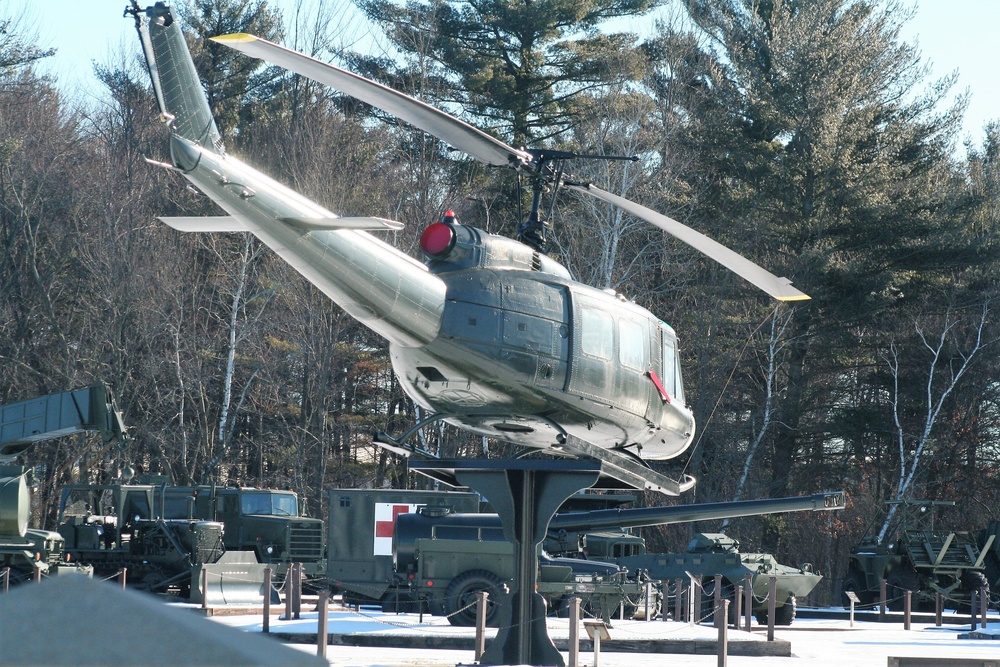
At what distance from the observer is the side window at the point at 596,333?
443 inches

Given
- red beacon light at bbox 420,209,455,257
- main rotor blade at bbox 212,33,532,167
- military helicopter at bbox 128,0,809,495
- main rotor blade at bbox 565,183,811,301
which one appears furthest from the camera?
main rotor blade at bbox 565,183,811,301

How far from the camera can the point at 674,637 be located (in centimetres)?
1548

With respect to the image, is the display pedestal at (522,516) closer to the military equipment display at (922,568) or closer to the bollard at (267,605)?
the bollard at (267,605)

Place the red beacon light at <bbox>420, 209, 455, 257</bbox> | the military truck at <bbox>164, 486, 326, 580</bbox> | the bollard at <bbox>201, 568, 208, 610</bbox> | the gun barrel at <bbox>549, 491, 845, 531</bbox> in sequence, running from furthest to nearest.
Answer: the military truck at <bbox>164, 486, 326, 580</bbox> < the bollard at <bbox>201, 568, 208, 610</bbox> < the gun barrel at <bbox>549, 491, 845, 531</bbox> < the red beacon light at <bbox>420, 209, 455, 257</bbox>

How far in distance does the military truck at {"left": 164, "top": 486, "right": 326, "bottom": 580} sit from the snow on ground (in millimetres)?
3097

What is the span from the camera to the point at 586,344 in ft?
36.9

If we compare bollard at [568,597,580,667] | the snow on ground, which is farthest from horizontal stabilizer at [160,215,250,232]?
bollard at [568,597,580,667]

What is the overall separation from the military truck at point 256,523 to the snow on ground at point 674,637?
10.2ft

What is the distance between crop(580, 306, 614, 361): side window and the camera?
1125 cm

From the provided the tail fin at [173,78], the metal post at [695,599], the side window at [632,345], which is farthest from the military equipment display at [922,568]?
the tail fin at [173,78]

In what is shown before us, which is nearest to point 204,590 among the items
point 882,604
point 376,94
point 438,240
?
point 438,240

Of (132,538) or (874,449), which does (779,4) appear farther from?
(132,538)

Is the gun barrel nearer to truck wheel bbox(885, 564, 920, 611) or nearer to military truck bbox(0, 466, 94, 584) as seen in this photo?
military truck bbox(0, 466, 94, 584)

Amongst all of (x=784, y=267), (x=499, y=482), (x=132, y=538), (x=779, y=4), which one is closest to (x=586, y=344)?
(x=499, y=482)
